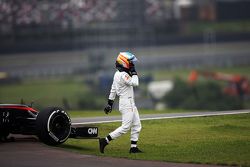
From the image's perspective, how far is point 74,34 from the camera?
4149 inches

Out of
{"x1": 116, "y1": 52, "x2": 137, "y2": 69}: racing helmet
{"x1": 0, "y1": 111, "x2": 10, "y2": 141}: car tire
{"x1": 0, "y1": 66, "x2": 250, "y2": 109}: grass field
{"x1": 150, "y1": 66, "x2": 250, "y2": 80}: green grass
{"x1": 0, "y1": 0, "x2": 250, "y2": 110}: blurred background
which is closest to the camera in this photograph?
{"x1": 116, "y1": 52, "x2": 137, "y2": 69}: racing helmet

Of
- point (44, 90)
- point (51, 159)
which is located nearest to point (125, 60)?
point (51, 159)

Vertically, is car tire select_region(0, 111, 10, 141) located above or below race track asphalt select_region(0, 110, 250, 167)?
above

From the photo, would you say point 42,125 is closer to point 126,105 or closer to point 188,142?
point 126,105

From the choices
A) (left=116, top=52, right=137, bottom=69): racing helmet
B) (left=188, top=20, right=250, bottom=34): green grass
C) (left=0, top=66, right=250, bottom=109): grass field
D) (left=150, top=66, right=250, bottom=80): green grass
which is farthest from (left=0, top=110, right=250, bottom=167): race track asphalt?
(left=188, top=20, right=250, bottom=34): green grass

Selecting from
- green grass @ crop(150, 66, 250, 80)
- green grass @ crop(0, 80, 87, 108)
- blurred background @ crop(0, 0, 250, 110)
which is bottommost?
green grass @ crop(150, 66, 250, 80)

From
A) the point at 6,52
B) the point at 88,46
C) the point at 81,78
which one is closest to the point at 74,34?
the point at 88,46

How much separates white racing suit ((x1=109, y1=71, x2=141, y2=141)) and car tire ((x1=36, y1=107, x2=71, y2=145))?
47.5 inches

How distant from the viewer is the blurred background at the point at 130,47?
67.8 metres

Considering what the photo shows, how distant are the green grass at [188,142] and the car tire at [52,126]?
330 millimetres

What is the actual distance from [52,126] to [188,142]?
2990mm

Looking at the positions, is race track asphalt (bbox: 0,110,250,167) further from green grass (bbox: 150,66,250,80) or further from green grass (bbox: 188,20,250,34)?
green grass (bbox: 188,20,250,34)

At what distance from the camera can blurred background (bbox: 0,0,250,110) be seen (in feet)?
222

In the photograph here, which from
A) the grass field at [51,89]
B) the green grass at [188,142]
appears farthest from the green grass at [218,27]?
the green grass at [188,142]
